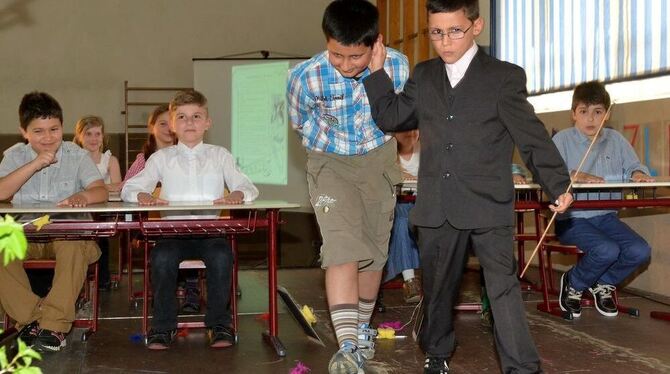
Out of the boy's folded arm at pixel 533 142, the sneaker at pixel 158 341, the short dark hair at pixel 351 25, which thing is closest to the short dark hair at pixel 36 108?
the sneaker at pixel 158 341

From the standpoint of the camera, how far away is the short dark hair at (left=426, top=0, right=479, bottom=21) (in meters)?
2.87

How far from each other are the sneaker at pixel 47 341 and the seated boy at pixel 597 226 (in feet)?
8.77

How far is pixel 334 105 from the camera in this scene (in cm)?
341

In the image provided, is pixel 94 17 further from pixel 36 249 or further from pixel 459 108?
pixel 459 108

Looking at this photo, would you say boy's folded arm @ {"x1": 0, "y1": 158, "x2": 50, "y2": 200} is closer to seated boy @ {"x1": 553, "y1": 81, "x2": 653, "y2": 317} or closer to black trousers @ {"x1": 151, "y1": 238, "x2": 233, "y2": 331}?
black trousers @ {"x1": 151, "y1": 238, "x2": 233, "y2": 331}

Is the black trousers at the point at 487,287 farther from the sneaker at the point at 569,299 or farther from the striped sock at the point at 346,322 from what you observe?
the sneaker at the point at 569,299

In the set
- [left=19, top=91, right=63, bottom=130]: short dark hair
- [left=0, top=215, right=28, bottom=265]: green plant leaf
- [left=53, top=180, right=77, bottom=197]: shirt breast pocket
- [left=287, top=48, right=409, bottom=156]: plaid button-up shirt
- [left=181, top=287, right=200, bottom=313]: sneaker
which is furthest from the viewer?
[left=181, top=287, right=200, bottom=313]: sneaker

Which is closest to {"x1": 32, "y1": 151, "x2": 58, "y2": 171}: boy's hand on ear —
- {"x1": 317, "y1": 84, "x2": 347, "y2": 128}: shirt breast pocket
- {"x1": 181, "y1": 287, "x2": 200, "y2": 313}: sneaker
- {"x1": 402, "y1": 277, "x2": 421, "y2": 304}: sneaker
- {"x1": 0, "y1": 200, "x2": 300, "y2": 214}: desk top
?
{"x1": 0, "y1": 200, "x2": 300, "y2": 214}: desk top

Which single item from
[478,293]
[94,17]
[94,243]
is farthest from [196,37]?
[94,243]

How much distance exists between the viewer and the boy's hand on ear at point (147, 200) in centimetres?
393

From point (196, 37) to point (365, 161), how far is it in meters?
8.39

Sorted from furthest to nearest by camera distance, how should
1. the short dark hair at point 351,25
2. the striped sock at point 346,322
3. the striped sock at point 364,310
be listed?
the striped sock at point 364,310 < the striped sock at point 346,322 < the short dark hair at point 351,25

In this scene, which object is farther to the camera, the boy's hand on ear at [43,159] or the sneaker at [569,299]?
→ the sneaker at [569,299]

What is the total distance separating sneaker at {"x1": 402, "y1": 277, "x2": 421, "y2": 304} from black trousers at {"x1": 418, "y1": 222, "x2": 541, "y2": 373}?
226 centimetres
